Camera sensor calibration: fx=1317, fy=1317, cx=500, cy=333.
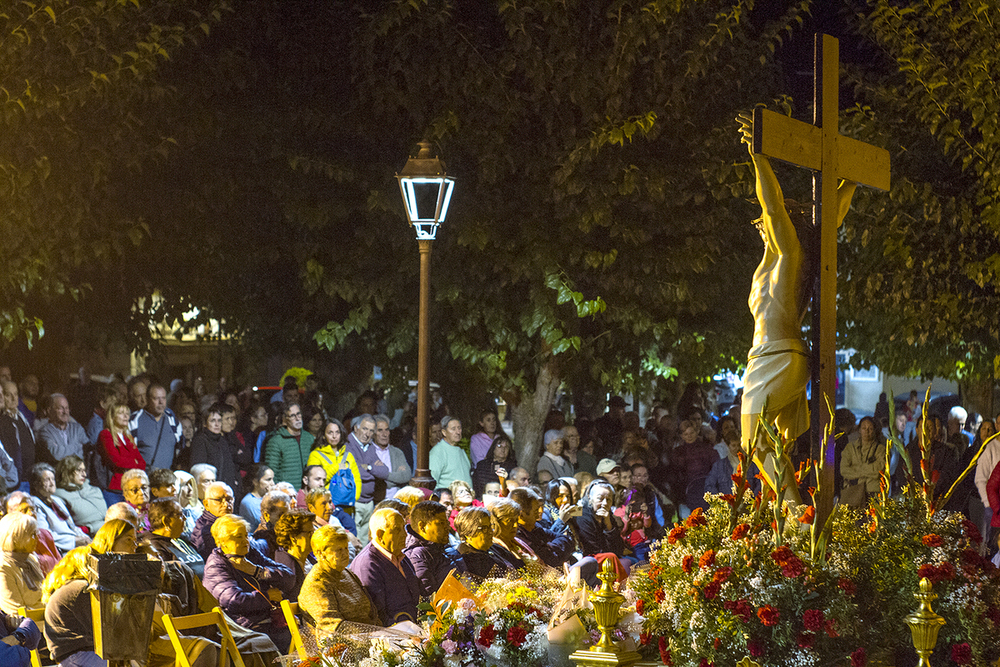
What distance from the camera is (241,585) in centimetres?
801

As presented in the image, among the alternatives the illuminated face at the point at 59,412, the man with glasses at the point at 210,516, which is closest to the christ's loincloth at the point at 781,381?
the man with glasses at the point at 210,516

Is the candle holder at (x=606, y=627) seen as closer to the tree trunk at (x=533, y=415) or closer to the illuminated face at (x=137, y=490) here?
the illuminated face at (x=137, y=490)

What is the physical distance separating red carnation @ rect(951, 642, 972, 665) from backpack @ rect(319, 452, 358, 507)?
25.9ft

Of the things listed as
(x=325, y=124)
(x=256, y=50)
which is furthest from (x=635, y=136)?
(x=256, y=50)

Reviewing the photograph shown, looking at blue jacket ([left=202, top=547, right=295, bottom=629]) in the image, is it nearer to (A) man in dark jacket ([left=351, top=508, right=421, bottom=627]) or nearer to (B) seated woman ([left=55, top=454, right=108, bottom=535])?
(A) man in dark jacket ([left=351, top=508, right=421, bottom=627])

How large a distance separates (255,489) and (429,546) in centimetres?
363

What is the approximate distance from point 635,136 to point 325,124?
323 cm

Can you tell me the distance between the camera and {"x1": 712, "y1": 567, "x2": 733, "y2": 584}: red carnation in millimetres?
4457

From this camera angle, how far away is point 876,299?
13680 mm

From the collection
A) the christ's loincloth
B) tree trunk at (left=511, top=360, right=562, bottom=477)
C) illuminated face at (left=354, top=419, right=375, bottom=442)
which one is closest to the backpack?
illuminated face at (left=354, top=419, right=375, bottom=442)

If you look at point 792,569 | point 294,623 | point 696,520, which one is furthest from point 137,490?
point 792,569

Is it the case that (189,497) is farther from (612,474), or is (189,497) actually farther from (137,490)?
(612,474)

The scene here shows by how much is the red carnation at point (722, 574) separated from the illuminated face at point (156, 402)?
8629mm

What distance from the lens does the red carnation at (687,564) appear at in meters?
4.62
